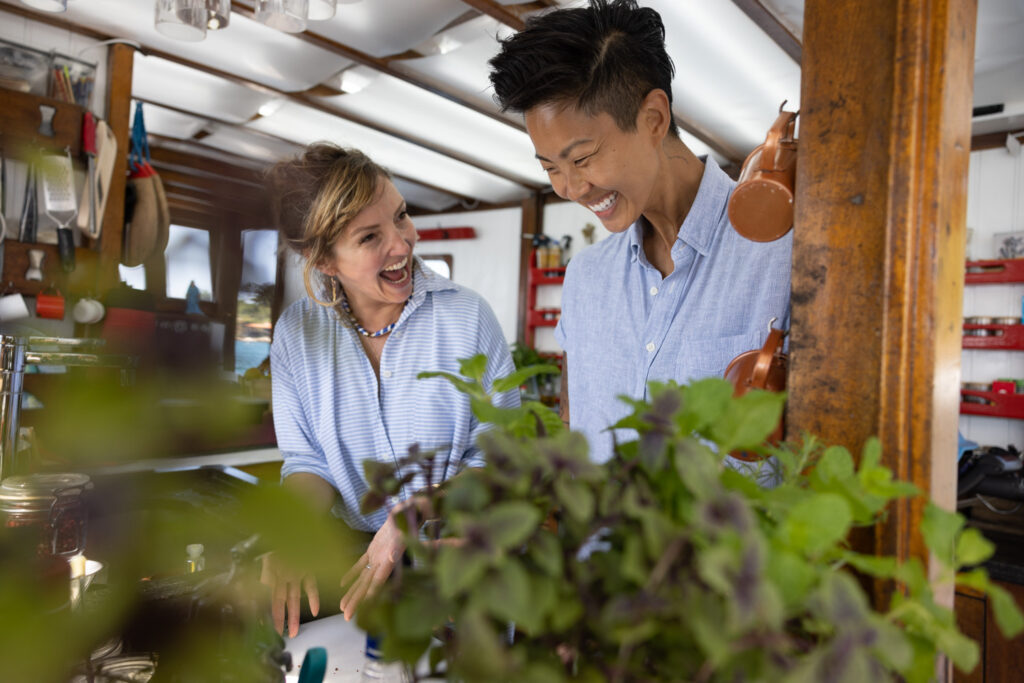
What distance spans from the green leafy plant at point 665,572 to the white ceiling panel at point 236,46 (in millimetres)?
3322

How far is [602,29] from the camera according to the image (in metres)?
1.20

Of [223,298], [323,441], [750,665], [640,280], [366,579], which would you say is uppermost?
[640,280]

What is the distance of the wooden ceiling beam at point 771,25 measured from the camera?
276 cm

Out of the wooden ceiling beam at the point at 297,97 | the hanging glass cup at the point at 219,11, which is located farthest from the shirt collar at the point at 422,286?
the wooden ceiling beam at the point at 297,97

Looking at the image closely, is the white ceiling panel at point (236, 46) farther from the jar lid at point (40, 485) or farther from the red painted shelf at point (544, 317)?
the jar lid at point (40, 485)

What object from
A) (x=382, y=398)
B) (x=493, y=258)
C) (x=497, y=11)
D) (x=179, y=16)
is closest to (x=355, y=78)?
(x=497, y=11)

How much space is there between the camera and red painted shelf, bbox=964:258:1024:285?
3936 millimetres

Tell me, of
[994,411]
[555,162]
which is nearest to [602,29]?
[555,162]

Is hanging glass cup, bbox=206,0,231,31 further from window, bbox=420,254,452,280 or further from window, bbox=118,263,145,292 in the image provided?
window, bbox=420,254,452,280

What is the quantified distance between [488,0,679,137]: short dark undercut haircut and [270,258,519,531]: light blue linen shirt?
0.62 m

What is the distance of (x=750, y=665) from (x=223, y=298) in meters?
0.27

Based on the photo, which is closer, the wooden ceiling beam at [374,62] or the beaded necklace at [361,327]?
the beaded necklace at [361,327]

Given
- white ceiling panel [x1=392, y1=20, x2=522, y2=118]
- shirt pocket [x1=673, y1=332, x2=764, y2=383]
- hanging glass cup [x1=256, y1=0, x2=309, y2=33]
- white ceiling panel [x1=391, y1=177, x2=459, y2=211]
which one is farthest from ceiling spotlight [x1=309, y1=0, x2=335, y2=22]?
white ceiling panel [x1=391, y1=177, x2=459, y2=211]

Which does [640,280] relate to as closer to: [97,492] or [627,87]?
[627,87]
